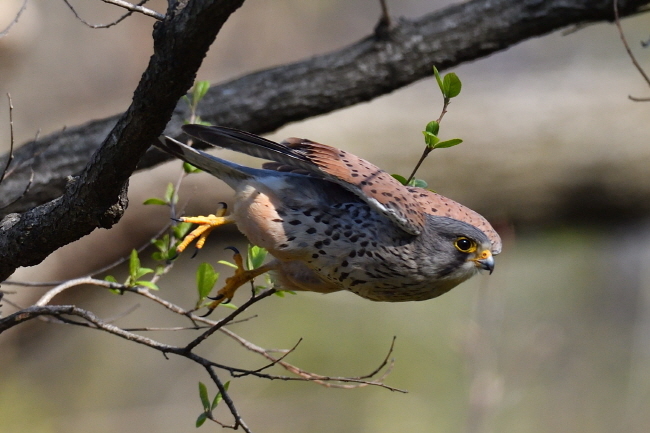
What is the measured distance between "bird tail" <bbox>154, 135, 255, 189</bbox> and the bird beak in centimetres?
93

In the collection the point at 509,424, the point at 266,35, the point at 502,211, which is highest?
the point at 266,35

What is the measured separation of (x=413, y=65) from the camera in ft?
12.3

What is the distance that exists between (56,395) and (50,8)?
5329mm

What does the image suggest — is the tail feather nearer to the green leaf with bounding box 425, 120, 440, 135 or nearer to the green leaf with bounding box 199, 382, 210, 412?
the green leaf with bounding box 425, 120, 440, 135

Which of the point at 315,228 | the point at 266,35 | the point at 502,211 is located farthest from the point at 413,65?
the point at 266,35

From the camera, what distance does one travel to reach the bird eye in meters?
2.54

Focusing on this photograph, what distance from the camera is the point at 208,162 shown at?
8.81 feet

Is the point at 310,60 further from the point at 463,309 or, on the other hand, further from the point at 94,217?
the point at 463,309

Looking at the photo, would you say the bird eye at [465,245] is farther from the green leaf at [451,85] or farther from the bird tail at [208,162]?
the bird tail at [208,162]

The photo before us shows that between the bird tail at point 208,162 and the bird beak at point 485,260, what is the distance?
0.93m

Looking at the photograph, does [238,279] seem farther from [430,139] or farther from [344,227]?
[430,139]

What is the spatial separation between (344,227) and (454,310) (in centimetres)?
535

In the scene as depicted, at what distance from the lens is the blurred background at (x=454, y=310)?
21.3 feet

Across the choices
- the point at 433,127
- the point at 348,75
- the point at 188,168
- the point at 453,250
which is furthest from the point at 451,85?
the point at 348,75
